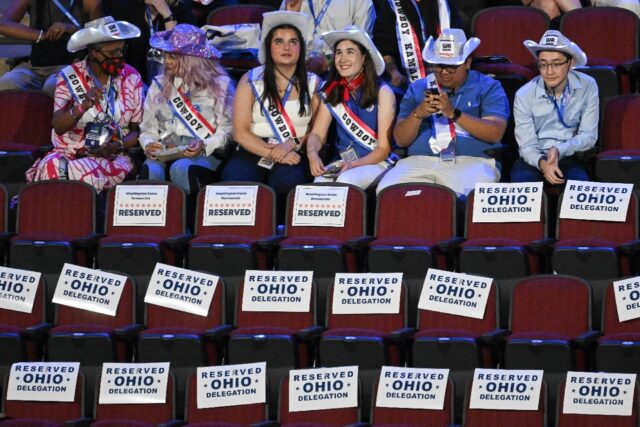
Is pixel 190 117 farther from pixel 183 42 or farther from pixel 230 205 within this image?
pixel 230 205

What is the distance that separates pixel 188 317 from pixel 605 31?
3.05 m

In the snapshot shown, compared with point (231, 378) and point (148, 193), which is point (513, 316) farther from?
point (148, 193)

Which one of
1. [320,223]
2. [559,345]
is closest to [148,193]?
[320,223]

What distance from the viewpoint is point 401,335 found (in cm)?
710

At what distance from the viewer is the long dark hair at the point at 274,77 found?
332 inches

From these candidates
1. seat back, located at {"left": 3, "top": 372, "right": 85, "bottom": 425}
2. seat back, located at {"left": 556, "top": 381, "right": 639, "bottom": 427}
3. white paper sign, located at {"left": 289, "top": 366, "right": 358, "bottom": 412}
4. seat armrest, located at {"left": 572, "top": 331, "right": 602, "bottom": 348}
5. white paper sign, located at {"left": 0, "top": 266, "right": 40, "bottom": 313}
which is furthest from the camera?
white paper sign, located at {"left": 0, "top": 266, "right": 40, "bottom": 313}

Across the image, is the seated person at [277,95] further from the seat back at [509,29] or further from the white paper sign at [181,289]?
the seat back at [509,29]

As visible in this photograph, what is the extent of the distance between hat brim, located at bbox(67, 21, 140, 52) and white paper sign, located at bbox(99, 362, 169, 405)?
211cm

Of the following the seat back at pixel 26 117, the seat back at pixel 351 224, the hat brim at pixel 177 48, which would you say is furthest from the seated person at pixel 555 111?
the seat back at pixel 26 117

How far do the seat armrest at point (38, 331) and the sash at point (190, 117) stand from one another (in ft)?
4.94

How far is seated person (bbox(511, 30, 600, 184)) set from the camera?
791cm

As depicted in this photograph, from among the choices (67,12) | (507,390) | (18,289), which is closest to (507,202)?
(507,390)

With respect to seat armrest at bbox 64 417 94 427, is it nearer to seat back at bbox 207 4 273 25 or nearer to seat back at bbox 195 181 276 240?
seat back at bbox 195 181 276 240

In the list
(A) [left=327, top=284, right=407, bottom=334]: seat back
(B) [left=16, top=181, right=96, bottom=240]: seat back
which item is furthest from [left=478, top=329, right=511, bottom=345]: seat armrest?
(B) [left=16, top=181, right=96, bottom=240]: seat back
